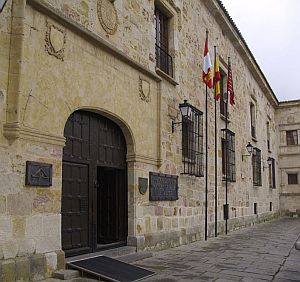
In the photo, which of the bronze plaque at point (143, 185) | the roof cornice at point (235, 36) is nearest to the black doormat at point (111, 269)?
the bronze plaque at point (143, 185)

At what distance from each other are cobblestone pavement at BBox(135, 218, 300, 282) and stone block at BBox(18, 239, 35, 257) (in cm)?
148

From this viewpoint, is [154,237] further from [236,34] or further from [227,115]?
[236,34]

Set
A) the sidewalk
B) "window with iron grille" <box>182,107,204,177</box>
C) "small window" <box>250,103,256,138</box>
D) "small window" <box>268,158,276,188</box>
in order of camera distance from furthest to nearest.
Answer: "small window" <box>268,158,276,188</box>, "small window" <box>250,103,256,138</box>, "window with iron grille" <box>182,107,204,177</box>, the sidewalk

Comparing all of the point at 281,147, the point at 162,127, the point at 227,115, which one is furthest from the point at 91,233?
the point at 281,147

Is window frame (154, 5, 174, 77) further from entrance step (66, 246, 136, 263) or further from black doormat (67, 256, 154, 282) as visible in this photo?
black doormat (67, 256, 154, 282)

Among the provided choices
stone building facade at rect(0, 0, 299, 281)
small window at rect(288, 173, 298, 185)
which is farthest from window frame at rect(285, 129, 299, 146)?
stone building facade at rect(0, 0, 299, 281)

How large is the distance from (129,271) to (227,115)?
829 cm

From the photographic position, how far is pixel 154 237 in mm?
7082

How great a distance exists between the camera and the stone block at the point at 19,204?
4106 mm

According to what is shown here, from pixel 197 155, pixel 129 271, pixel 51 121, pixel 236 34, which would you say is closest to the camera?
pixel 51 121

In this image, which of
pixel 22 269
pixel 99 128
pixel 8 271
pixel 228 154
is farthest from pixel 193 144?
pixel 8 271

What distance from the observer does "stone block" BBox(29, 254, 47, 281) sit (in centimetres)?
423

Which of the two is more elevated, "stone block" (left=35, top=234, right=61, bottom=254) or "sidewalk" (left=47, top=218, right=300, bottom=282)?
"stone block" (left=35, top=234, right=61, bottom=254)

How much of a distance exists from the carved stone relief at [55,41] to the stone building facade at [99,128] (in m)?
0.02
